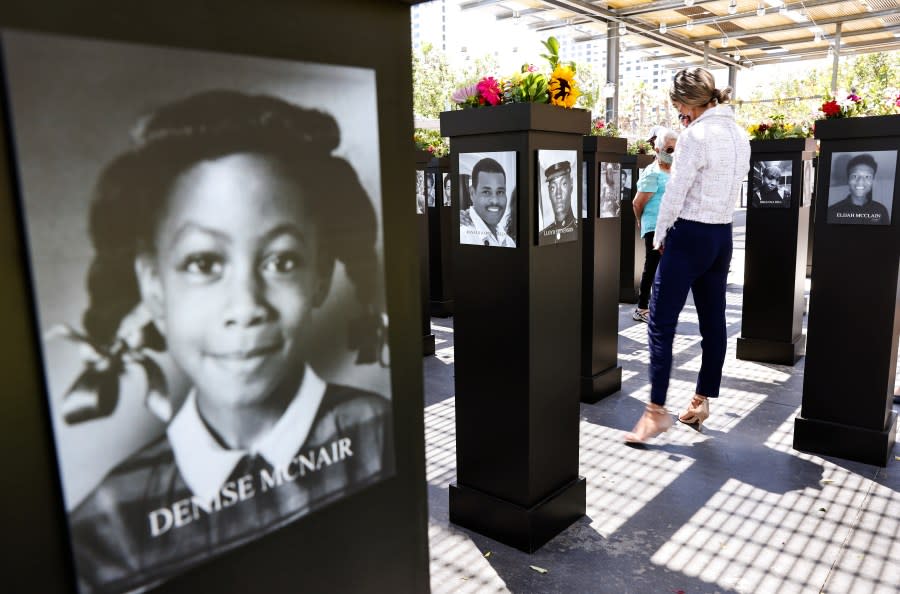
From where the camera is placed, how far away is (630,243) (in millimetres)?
7785

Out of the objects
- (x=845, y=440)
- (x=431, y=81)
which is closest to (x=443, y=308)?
(x=845, y=440)

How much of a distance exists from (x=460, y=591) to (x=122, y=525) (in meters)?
1.62

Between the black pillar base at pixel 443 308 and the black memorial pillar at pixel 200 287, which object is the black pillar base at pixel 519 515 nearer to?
the black memorial pillar at pixel 200 287

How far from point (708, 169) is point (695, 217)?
23cm

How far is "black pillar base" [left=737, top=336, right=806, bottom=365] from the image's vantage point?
16.7 ft

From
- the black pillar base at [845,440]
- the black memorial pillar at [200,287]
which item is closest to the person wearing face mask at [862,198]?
the black pillar base at [845,440]

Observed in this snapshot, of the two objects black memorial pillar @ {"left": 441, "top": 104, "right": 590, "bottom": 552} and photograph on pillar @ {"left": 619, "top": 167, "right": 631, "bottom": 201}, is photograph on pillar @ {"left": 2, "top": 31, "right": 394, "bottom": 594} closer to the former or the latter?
black memorial pillar @ {"left": 441, "top": 104, "right": 590, "bottom": 552}

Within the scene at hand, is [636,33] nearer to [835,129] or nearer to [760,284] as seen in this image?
[760,284]

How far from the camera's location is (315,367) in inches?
48.9

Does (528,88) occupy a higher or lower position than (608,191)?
higher

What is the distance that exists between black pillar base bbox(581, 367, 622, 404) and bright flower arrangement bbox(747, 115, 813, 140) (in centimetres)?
206

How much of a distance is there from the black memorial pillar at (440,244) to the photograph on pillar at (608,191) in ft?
8.45

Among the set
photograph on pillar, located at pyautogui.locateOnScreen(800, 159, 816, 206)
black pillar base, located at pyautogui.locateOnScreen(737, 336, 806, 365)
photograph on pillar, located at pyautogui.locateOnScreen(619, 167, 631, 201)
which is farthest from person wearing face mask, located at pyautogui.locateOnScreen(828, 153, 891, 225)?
photograph on pillar, located at pyautogui.locateOnScreen(619, 167, 631, 201)

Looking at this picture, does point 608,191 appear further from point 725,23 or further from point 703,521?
point 725,23
